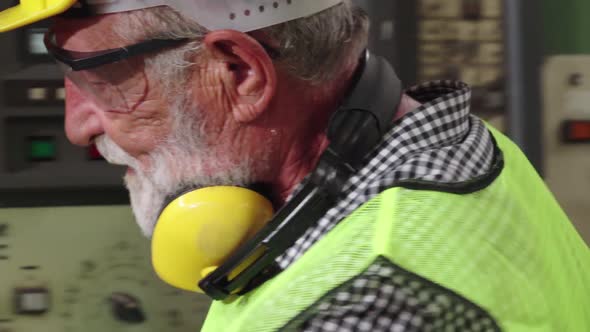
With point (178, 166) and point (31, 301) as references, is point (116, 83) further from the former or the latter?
point (31, 301)

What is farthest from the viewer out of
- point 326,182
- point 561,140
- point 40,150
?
point 561,140

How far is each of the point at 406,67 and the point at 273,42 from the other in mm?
1063

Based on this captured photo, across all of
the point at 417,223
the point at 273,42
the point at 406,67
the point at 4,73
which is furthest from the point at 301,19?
the point at 4,73

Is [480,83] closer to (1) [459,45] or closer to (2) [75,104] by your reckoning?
(1) [459,45]

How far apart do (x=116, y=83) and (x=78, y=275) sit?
1.08m

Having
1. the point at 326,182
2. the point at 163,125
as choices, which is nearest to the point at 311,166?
the point at 326,182

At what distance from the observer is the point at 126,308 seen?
90.9 inches

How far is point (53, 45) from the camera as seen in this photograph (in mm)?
1328

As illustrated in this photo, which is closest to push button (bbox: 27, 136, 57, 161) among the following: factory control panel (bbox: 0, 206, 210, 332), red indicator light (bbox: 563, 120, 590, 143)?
factory control panel (bbox: 0, 206, 210, 332)

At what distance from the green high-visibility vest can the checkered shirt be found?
20 millimetres

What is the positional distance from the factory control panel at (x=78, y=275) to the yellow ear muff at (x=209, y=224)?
997 mm

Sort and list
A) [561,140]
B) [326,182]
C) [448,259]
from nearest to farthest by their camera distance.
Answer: [448,259] < [326,182] < [561,140]

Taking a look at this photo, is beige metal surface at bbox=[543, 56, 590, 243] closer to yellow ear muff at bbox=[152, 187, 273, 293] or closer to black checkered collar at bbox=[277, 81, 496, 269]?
black checkered collar at bbox=[277, 81, 496, 269]

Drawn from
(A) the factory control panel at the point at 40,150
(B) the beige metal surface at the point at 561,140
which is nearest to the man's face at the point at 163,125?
(A) the factory control panel at the point at 40,150
